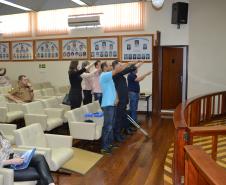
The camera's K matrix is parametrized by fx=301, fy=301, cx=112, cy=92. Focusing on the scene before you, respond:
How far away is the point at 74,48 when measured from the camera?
940 centimetres

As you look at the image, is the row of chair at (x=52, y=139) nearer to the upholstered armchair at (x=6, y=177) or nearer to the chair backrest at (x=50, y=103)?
the upholstered armchair at (x=6, y=177)

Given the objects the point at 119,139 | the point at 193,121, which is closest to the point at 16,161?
the point at 119,139

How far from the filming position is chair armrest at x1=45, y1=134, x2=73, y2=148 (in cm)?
396

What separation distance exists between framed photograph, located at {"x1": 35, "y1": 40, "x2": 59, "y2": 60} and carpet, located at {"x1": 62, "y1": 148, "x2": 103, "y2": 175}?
520 centimetres

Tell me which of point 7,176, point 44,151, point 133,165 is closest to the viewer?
point 7,176

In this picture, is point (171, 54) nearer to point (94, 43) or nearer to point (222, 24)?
point (222, 24)

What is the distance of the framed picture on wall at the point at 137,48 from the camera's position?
8.63 m

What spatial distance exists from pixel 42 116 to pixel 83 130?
93 cm

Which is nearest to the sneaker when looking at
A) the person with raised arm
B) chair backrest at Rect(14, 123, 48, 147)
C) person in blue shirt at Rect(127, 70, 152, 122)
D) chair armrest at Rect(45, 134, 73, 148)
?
chair armrest at Rect(45, 134, 73, 148)

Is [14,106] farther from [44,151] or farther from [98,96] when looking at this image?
[44,151]

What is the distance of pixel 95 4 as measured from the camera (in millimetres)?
9008

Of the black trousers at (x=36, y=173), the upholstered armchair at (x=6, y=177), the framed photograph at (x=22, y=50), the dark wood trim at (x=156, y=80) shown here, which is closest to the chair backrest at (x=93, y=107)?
the black trousers at (x=36, y=173)

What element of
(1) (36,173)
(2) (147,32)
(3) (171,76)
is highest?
(2) (147,32)

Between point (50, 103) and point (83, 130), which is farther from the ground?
point (50, 103)
